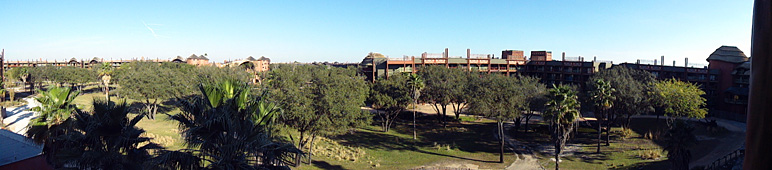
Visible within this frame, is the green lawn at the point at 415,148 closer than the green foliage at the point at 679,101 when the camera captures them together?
Yes

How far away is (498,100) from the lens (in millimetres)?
41094

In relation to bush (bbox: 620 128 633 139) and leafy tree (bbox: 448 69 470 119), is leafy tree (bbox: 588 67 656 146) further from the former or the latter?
leafy tree (bbox: 448 69 470 119)

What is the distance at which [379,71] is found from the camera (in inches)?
3164

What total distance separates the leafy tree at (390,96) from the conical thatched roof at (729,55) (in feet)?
161

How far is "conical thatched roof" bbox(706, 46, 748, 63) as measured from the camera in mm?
58844

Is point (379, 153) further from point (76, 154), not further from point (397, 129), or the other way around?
point (76, 154)

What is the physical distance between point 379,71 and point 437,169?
1898 inches

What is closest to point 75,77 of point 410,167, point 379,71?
point 379,71

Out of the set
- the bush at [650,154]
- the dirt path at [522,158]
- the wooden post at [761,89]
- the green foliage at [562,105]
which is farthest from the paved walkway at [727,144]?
the wooden post at [761,89]

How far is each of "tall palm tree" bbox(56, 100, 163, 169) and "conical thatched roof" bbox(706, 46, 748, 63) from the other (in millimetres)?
75121

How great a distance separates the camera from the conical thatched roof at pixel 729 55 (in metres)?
58.8

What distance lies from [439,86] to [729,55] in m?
45.7

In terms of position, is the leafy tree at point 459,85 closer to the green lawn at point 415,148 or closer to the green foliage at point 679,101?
the green lawn at point 415,148

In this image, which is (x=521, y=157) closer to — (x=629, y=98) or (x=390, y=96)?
(x=629, y=98)
